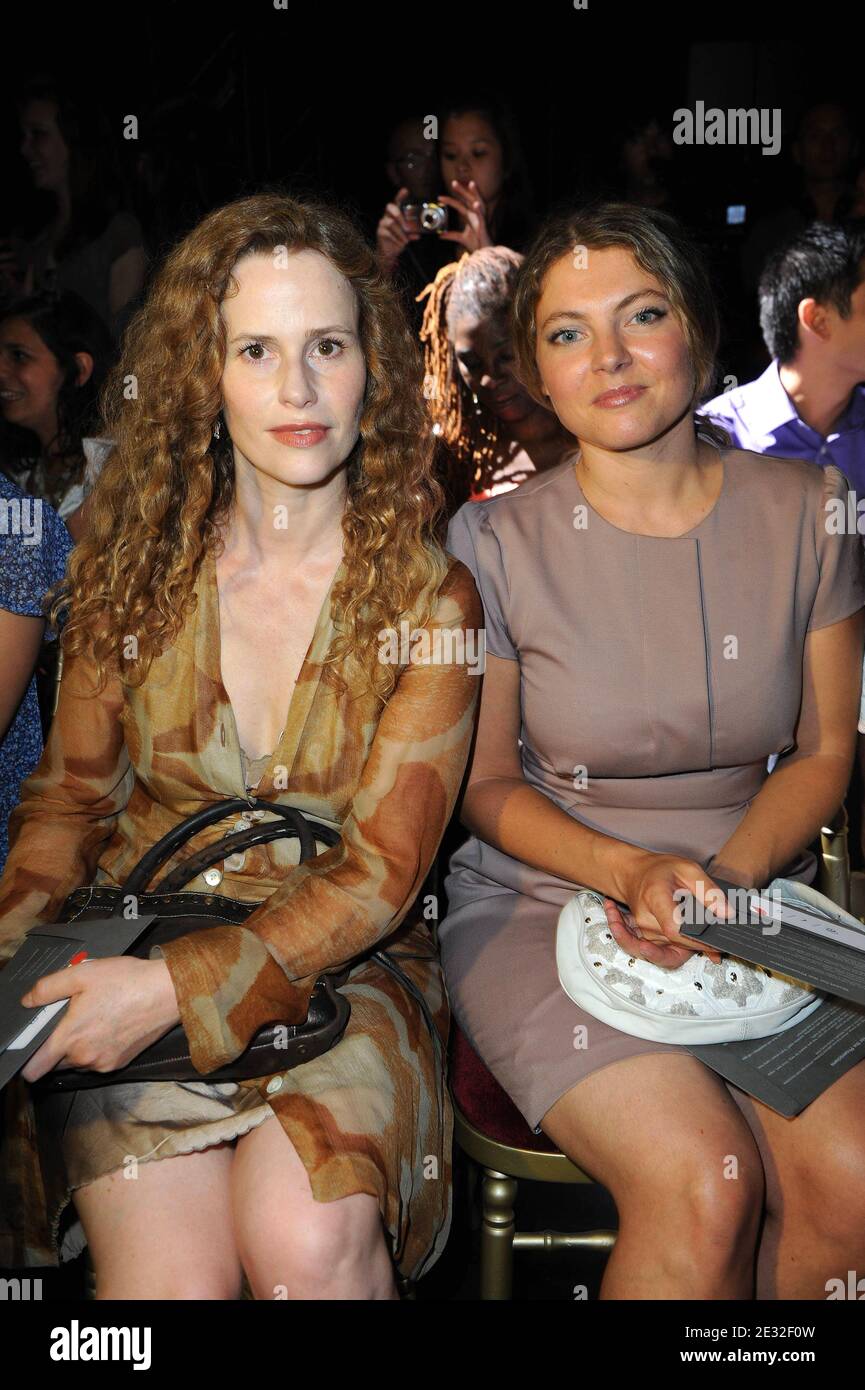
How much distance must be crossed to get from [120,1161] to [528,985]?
0.59 metres

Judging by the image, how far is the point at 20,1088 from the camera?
1537mm

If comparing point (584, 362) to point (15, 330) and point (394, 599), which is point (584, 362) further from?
point (15, 330)

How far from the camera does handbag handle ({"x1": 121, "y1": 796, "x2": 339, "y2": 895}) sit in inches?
62.1

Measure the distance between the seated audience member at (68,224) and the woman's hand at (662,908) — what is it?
111 inches

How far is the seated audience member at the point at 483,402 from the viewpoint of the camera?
2.90m

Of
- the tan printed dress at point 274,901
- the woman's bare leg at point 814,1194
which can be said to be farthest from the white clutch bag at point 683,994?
the tan printed dress at point 274,901

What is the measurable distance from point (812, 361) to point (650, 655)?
1.46 metres

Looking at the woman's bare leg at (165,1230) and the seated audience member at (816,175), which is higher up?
the seated audience member at (816,175)

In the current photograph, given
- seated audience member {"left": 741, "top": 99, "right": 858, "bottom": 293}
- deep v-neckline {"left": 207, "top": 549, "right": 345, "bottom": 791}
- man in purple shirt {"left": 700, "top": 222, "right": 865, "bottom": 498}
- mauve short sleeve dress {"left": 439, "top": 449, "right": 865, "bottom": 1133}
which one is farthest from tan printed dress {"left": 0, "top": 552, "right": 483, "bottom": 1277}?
seated audience member {"left": 741, "top": 99, "right": 858, "bottom": 293}

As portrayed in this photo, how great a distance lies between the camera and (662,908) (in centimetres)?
155

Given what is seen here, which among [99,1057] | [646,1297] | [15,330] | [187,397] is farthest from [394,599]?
[15,330]
